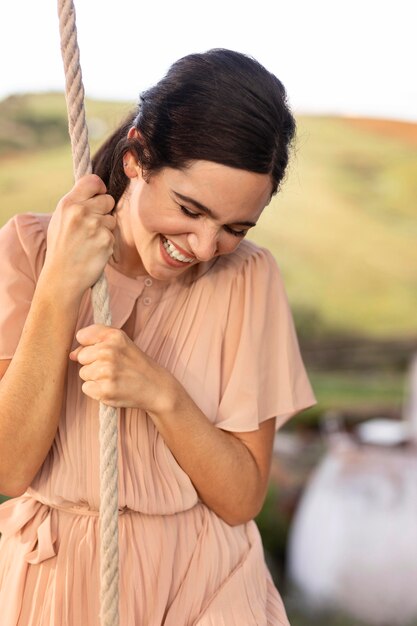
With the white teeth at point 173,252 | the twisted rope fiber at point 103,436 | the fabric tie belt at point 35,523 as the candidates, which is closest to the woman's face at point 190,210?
the white teeth at point 173,252

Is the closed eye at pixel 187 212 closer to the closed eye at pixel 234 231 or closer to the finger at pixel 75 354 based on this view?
the closed eye at pixel 234 231

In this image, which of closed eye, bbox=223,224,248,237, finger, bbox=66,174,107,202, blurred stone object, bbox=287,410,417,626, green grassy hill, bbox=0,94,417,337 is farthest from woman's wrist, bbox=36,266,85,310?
green grassy hill, bbox=0,94,417,337

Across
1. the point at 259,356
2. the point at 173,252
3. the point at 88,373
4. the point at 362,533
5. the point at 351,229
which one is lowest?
the point at 362,533

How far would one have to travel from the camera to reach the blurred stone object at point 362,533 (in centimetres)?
371

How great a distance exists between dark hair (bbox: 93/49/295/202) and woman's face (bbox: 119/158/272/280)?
0.7 inches

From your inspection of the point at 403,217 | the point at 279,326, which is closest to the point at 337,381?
the point at 403,217

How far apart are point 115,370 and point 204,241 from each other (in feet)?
0.69

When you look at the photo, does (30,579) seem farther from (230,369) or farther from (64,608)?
(230,369)

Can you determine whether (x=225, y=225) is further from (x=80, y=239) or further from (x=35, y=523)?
(x=35, y=523)

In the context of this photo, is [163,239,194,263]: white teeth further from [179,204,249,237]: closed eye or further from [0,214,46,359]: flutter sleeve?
[0,214,46,359]: flutter sleeve

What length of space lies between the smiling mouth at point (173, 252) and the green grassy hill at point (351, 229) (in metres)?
3.01

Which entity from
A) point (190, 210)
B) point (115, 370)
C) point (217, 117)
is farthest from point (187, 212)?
point (115, 370)

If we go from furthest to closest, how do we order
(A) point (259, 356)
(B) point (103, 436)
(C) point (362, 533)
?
(C) point (362, 533) → (A) point (259, 356) → (B) point (103, 436)

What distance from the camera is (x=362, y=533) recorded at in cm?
379
